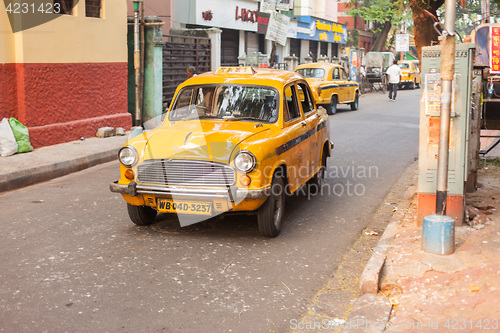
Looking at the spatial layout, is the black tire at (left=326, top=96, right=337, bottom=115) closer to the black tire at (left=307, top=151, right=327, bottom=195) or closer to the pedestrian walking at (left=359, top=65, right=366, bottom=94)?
the black tire at (left=307, top=151, right=327, bottom=195)

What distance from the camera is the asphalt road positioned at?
Result: 175 inches

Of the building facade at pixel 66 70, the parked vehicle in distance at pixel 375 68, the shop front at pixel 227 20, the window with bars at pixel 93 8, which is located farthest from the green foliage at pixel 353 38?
the window with bars at pixel 93 8

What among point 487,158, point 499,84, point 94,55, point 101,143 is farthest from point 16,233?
point 499,84

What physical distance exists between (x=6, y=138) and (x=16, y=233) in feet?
15.6

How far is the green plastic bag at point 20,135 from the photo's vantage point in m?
11.1

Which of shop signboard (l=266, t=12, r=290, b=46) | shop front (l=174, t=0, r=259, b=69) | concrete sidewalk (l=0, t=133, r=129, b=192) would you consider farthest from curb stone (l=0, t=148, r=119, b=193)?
shop front (l=174, t=0, r=259, b=69)

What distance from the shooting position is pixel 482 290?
4.73 metres

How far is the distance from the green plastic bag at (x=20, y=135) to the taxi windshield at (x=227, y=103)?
16.5 feet

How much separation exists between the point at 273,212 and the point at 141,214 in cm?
159

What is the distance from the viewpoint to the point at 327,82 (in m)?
20.3

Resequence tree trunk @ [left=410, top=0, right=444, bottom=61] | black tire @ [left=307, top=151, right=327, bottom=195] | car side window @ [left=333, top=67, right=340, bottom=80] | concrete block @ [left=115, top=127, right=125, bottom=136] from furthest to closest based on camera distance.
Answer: car side window @ [left=333, top=67, right=340, bottom=80]
concrete block @ [left=115, top=127, right=125, bottom=136]
tree trunk @ [left=410, top=0, right=444, bottom=61]
black tire @ [left=307, top=151, right=327, bottom=195]

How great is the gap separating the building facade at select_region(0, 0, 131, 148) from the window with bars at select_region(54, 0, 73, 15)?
0.02 meters

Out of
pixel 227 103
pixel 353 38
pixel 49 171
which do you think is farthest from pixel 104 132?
pixel 353 38

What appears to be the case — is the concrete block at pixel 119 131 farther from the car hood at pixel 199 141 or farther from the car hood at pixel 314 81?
the car hood at pixel 314 81
